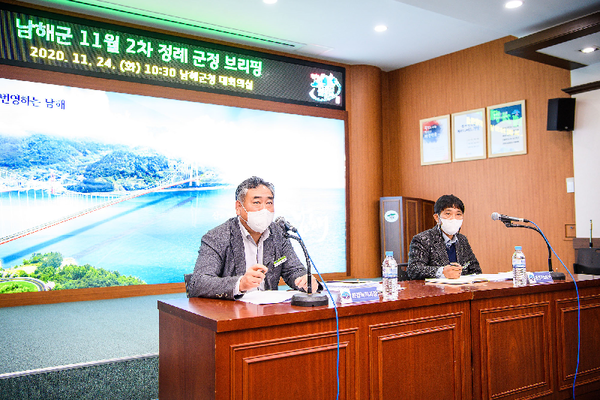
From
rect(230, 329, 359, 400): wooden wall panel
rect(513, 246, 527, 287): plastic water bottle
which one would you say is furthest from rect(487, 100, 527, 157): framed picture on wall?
rect(230, 329, 359, 400): wooden wall panel

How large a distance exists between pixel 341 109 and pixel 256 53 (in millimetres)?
1454

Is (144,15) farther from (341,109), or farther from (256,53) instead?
(341,109)

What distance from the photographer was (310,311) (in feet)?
6.13

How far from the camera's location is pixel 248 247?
2.53 meters

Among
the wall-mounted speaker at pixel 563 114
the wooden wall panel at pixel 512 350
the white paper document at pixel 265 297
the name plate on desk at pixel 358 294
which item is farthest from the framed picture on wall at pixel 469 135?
the white paper document at pixel 265 297

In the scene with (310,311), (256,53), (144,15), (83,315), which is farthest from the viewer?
(256,53)

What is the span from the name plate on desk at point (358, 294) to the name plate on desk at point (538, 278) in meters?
1.18

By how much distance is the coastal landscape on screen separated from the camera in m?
4.87

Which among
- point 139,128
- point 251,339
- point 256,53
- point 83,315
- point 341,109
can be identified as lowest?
point 83,315

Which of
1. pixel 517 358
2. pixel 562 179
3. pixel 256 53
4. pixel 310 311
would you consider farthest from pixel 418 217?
pixel 310 311

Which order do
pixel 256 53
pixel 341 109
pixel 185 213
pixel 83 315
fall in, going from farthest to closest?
pixel 341 109 < pixel 256 53 < pixel 185 213 < pixel 83 315

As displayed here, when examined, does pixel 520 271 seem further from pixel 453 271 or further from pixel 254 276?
pixel 254 276

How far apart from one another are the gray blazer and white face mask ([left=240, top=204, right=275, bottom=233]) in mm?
98

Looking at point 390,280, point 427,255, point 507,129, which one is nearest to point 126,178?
point 427,255
